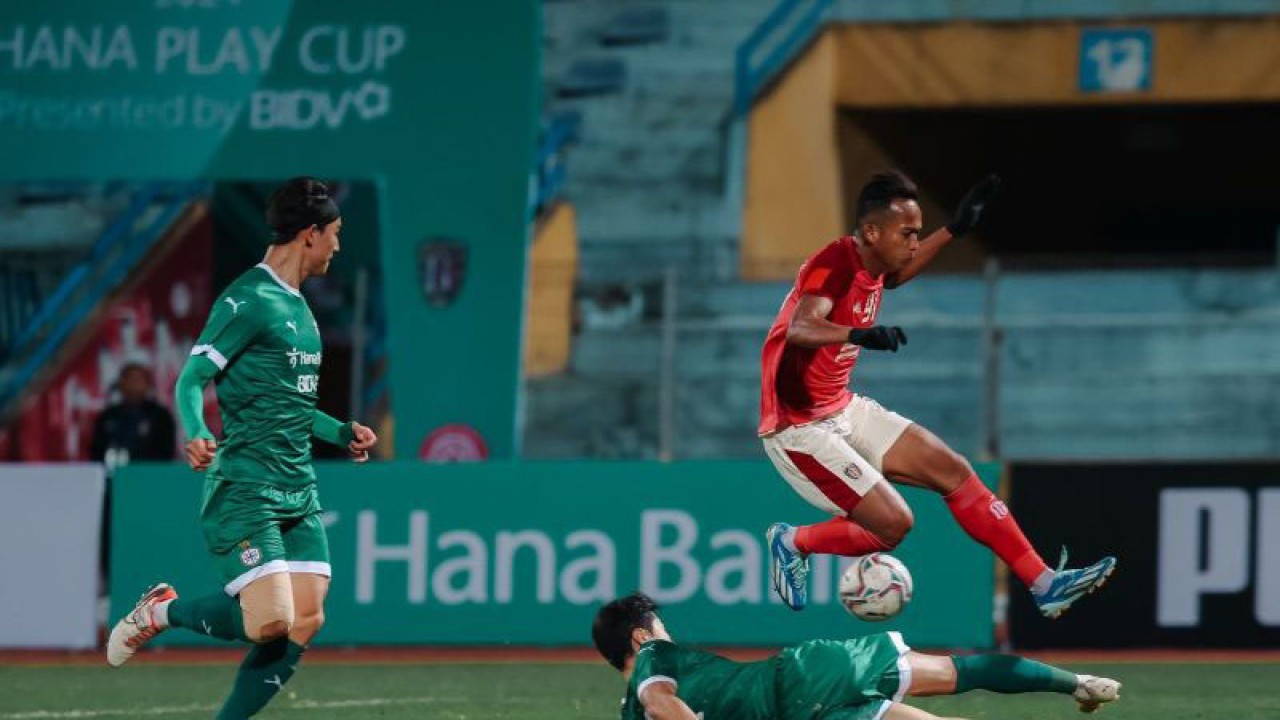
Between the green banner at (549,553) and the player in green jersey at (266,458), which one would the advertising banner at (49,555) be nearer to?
the green banner at (549,553)

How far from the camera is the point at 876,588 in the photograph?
32.4 feet

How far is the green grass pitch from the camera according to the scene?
10.6 meters

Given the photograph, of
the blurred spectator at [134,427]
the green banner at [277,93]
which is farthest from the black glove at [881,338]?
the green banner at [277,93]

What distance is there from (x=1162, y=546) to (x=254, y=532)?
7.07 metres

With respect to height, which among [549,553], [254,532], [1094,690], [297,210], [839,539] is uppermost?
[297,210]

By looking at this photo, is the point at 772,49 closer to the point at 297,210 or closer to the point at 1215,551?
the point at 1215,551

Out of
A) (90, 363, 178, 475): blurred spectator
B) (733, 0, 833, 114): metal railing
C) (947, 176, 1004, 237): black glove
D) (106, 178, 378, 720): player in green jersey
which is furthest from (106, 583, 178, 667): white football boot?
(733, 0, 833, 114): metal railing

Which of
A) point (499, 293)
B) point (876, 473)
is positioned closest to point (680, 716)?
point (876, 473)

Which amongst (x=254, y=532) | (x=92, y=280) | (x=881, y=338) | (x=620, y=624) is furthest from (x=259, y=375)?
(x=92, y=280)

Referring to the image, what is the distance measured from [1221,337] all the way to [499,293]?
5.59m

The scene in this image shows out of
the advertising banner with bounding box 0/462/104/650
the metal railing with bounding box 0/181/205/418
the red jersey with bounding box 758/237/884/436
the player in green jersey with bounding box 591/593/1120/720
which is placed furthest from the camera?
the metal railing with bounding box 0/181/205/418

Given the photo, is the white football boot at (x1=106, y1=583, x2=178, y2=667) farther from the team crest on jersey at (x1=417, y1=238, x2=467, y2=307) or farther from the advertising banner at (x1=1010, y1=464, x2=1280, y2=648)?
the team crest on jersey at (x1=417, y1=238, x2=467, y2=307)

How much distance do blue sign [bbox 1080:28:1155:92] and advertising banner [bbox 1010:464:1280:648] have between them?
9611 mm

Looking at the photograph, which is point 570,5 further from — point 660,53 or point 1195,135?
point 1195,135
